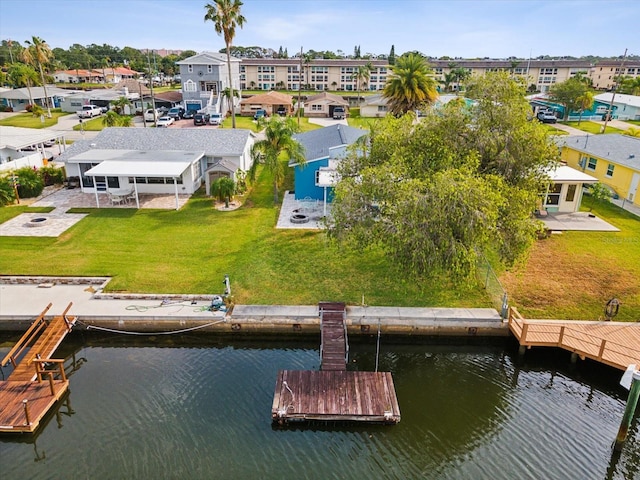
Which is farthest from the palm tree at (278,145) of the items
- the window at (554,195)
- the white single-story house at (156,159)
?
the window at (554,195)

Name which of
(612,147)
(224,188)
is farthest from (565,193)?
(224,188)

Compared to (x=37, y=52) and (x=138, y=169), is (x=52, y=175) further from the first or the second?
(x=37, y=52)

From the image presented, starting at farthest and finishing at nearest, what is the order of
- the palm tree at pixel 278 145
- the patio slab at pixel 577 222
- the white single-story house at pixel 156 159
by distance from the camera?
the white single-story house at pixel 156 159 → the palm tree at pixel 278 145 → the patio slab at pixel 577 222

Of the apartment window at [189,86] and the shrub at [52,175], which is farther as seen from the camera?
the apartment window at [189,86]

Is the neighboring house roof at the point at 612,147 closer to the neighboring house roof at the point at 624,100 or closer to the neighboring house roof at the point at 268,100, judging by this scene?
the neighboring house roof at the point at 624,100

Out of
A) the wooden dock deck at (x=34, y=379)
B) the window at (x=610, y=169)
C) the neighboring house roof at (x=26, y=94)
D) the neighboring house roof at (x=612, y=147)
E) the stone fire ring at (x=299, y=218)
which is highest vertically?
the neighboring house roof at (x=26, y=94)

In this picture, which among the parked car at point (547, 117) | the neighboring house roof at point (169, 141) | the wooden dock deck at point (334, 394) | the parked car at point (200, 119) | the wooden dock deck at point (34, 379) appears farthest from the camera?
the parked car at point (547, 117)

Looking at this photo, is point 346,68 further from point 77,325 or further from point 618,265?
point 77,325

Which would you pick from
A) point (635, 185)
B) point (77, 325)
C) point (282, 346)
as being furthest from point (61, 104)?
point (635, 185)
